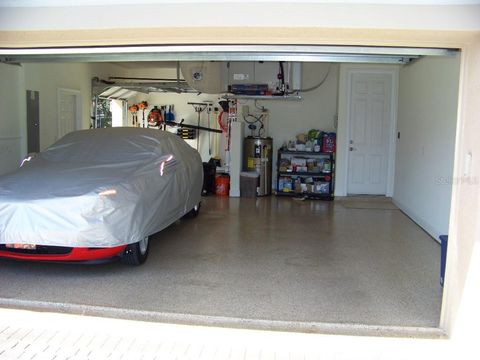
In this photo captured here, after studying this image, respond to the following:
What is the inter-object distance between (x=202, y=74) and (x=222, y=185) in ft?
7.50

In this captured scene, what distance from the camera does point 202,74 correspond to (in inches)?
375

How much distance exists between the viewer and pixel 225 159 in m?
11.3

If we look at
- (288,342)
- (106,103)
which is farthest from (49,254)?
(106,103)

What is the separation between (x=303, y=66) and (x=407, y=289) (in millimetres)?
6407

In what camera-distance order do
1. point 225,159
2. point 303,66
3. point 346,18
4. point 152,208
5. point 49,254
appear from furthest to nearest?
point 225,159 → point 303,66 → point 152,208 → point 49,254 → point 346,18

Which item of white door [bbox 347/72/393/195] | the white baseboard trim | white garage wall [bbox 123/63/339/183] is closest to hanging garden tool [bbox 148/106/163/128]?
white garage wall [bbox 123/63/339/183]

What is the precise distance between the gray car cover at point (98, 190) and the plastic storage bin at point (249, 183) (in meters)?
3.46

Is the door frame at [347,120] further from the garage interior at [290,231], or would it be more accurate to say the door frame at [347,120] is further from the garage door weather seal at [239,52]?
the garage door weather seal at [239,52]

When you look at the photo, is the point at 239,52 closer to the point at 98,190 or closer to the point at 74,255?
the point at 98,190

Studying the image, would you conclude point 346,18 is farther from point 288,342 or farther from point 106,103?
point 106,103

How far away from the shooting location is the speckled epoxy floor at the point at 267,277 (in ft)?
13.1

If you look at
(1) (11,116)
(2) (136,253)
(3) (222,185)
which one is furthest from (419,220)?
(1) (11,116)

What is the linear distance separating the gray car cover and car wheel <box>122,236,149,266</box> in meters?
0.19

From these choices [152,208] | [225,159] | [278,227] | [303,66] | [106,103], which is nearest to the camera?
[152,208]
